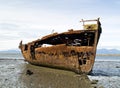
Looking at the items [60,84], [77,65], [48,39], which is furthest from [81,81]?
[48,39]

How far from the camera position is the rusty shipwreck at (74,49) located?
2378 cm

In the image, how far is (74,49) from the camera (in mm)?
25031

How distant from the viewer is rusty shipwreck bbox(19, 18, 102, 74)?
2378 cm

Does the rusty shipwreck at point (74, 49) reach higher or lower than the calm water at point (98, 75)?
higher

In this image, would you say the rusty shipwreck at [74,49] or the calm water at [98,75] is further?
the rusty shipwreck at [74,49]

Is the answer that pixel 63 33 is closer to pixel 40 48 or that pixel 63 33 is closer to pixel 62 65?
pixel 62 65

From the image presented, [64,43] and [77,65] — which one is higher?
[64,43]

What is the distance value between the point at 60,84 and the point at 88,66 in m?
5.13

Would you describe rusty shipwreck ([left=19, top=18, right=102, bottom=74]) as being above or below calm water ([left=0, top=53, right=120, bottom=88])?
above

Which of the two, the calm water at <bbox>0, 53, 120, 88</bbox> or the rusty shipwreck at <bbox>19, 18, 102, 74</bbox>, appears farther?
the rusty shipwreck at <bbox>19, 18, 102, 74</bbox>

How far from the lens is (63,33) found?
2622cm

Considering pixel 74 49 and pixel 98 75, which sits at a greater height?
pixel 74 49

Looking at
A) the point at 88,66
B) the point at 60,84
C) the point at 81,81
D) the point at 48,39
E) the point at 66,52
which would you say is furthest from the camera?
the point at 48,39

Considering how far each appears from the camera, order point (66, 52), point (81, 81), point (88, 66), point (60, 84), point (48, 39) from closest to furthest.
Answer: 1. point (60, 84)
2. point (81, 81)
3. point (88, 66)
4. point (66, 52)
5. point (48, 39)
